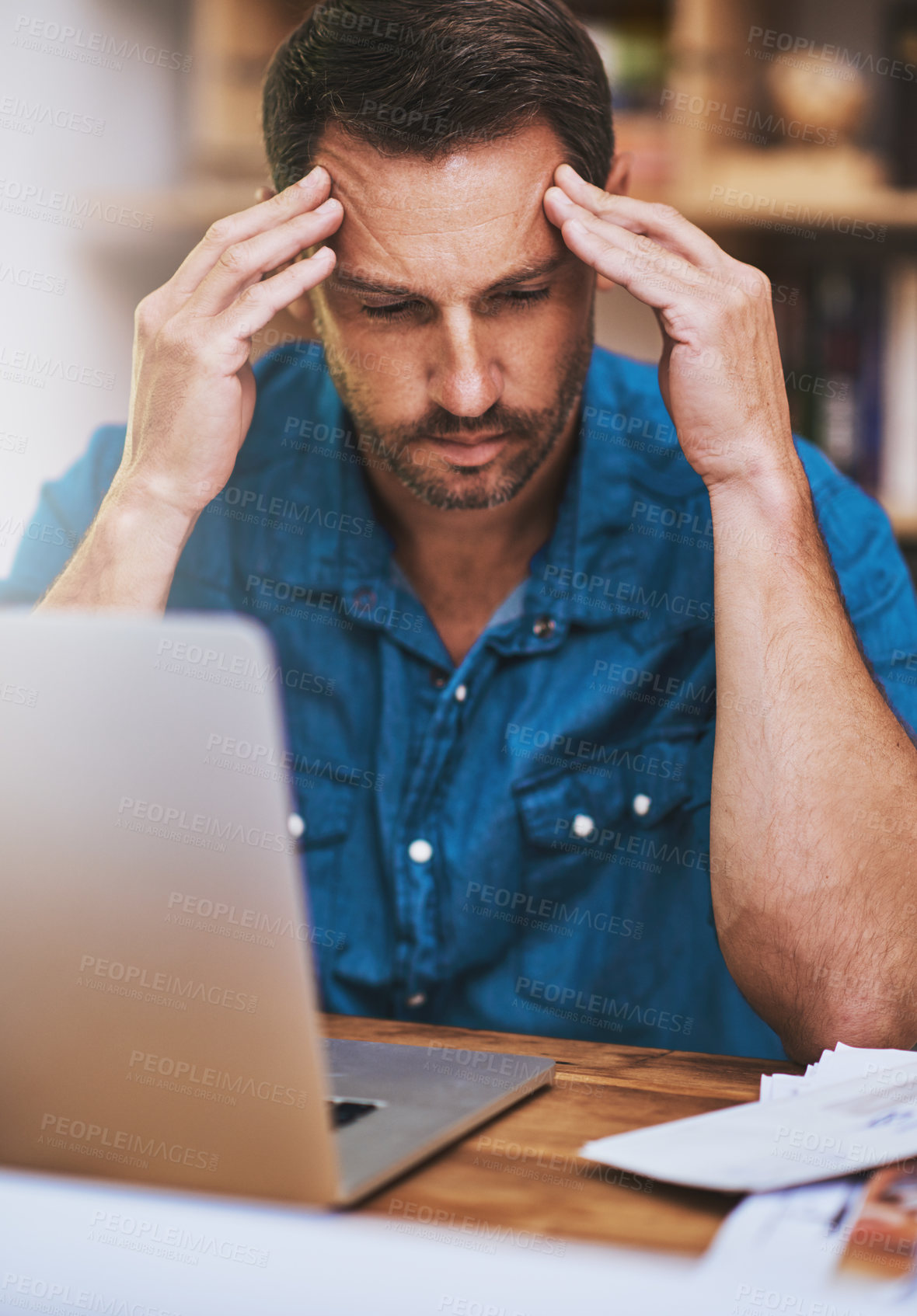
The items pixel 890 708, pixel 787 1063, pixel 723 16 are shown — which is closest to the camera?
pixel 787 1063

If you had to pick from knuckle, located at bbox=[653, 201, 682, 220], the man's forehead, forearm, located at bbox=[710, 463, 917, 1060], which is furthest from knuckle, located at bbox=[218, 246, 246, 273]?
forearm, located at bbox=[710, 463, 917, 1060]

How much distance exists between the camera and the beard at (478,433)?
3.61ft

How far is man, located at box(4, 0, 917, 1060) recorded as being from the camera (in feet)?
3.09

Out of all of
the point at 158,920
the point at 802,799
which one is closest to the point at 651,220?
the point at 802,799

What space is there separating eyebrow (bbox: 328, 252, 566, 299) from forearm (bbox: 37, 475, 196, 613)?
0.27 metres

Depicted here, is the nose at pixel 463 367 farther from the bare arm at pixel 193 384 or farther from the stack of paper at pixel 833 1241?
the stack of paper at pixel 833 1241

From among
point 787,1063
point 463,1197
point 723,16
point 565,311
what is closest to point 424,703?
point 565,311

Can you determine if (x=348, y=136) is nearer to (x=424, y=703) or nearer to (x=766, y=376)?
(x=766, y=376)

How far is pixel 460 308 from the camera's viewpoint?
3.32ft

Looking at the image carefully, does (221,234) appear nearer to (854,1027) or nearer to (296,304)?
(296,304)

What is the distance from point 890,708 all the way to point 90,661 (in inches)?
28.1

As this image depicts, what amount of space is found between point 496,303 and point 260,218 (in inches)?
9.0

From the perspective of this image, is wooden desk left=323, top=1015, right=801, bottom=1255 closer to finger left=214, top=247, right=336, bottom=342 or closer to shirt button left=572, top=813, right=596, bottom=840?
shirt button left=572, top=813, right=596, bottom=840

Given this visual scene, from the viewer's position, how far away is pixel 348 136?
3.47 feet
